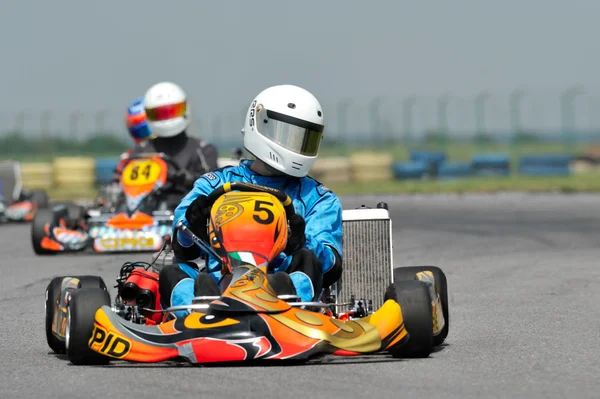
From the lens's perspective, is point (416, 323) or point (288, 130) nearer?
point (416, 323)

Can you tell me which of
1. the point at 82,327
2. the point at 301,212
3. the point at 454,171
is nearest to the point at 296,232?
the point at 301,212

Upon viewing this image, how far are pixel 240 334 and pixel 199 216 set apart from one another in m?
0.96

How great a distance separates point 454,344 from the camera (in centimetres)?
620

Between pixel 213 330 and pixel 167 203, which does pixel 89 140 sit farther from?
pixel 213 330

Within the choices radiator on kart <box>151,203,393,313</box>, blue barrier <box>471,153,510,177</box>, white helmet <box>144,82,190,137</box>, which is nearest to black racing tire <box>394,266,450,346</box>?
radiator on kart <box>151,203,393,313</box>

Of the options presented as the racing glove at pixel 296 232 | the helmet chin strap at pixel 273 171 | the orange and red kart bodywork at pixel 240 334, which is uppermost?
the helmet chin strap at pixel 273 171

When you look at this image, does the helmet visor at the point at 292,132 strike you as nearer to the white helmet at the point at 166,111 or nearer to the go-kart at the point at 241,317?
the go-kart at the point at 241,317

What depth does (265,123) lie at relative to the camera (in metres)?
6.44

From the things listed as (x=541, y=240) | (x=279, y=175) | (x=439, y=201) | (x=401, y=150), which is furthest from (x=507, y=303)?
(x=401, y=150)

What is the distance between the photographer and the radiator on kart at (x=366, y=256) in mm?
6785

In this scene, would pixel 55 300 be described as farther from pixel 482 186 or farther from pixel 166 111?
pixel 482 186

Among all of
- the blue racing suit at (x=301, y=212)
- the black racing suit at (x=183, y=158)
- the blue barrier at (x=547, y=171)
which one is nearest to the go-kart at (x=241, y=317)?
the blue racing suit at (x=301, y=212)

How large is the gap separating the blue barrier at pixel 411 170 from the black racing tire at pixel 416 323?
65.0 ft

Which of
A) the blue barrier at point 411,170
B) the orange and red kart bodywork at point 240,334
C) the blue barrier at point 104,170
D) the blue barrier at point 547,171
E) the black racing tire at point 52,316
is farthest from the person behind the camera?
the blue barrier at point 547,171
